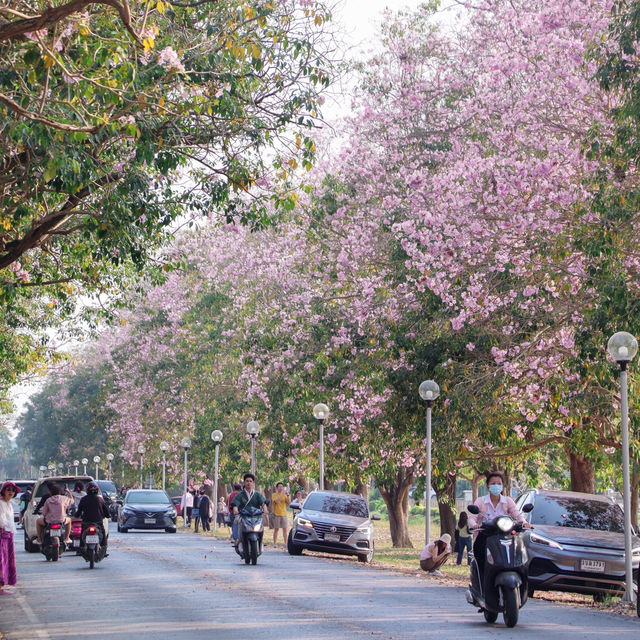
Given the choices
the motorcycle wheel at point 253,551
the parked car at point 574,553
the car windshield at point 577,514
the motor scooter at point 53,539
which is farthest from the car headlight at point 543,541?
the motor scooter at point 53,539

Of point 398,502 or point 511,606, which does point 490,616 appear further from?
point 398,502

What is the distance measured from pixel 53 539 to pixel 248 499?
177 inches

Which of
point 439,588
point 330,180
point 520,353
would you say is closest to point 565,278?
point 520,353

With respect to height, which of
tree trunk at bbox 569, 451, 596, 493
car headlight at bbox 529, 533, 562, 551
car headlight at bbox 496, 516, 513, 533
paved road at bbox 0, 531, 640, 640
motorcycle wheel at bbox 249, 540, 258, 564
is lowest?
paved road at bbox 0, 531, 640, 640

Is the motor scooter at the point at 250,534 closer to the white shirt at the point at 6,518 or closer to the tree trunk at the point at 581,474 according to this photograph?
the white shirt at the point at 6,518

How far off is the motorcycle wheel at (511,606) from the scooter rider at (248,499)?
1085 centimetres

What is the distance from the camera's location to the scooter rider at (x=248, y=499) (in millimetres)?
22844

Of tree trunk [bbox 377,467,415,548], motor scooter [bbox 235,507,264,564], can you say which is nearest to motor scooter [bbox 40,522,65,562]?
motor scooter [bbox 235,507,264,564]

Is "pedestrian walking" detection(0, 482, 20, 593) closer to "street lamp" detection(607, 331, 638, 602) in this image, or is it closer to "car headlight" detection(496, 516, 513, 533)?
"car headlight" detection(496, 516, 513, 533)

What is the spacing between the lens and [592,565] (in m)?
16.8

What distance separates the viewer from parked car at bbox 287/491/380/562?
25.5 m

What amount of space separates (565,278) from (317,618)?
9.19 metres

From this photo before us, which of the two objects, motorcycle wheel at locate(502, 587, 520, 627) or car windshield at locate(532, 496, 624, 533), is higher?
car windshield at locate(532, 496, 624, 533)

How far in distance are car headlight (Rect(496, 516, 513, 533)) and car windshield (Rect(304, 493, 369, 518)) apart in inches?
566
